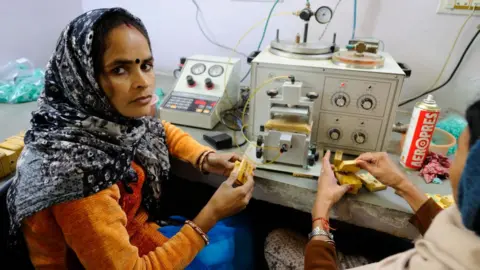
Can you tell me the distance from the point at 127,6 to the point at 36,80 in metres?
0.64

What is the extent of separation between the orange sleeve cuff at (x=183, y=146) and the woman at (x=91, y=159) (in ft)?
0.75

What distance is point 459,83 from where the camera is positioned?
1.44 metres

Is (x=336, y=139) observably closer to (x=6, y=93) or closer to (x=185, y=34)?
(x=185, y=34)

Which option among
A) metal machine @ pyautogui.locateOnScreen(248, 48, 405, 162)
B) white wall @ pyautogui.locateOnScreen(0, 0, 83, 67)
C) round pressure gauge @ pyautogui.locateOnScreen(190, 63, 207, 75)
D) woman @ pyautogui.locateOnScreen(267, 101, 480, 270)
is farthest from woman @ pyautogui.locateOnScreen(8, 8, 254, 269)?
white wall @ pyautogui.locateOnScreen(0, 0, 83, 67)

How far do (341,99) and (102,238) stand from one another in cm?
79

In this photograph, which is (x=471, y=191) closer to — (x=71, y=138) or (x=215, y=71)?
(x=71, y=138)

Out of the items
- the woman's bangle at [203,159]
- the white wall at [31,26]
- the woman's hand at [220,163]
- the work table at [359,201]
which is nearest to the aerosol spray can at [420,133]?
the work table at [359,201]

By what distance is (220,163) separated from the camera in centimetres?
111

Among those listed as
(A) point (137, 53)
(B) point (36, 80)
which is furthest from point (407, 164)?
(B) point (36, 80)

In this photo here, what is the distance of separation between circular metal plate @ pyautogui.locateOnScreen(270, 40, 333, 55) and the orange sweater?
0.62 metres

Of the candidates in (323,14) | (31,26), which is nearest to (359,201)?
(323,14)

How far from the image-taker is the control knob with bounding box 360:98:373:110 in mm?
1069

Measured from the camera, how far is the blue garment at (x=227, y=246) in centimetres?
98

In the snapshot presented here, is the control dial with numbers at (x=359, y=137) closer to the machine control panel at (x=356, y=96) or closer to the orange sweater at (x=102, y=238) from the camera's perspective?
the machine control panel at (x=356, y=96)
